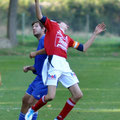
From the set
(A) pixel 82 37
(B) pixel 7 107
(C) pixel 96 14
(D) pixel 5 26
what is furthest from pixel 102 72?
(C) pixel 96 14

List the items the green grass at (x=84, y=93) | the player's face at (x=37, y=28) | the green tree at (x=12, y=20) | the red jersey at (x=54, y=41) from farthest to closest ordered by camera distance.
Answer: the green tree at (x=12, y=20)
the green grass at (x=84, y=93)
the player's face at (x=37, y=28)
the red jersey at (x=54, y=41)

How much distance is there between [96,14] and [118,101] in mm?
26891

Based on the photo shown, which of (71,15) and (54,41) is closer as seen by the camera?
(54,41)

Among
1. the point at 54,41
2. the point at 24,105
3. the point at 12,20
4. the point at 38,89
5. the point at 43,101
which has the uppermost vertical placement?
the point at 54,41

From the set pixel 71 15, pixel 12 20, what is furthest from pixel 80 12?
pixel 12 20

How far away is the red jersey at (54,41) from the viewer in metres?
6.94

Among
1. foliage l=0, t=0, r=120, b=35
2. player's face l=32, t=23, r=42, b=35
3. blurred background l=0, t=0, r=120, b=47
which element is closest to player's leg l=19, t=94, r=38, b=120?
player's face l=32, t=23, r=42, b=35

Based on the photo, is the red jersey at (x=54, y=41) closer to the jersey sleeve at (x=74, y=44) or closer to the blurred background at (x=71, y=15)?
the jersey sleeve at (x=74, y=44)

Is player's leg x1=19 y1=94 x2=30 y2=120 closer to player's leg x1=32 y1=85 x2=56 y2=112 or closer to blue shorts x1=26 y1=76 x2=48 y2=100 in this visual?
blue shorts x1=26 y1=76 x2=48 y2=100

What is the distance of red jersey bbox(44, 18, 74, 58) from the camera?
6941 mm

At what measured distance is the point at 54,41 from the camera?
696cm

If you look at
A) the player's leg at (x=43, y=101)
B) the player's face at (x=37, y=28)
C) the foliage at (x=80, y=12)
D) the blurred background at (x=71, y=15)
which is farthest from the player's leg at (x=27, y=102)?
the foliage at (x=80, y=12)

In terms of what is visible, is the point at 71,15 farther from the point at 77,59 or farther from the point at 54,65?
the point at 54,65

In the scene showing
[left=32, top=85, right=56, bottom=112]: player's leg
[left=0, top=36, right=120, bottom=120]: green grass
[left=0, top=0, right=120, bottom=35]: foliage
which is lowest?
[left=0, top=0, right=120, bottom=35]: foliage
